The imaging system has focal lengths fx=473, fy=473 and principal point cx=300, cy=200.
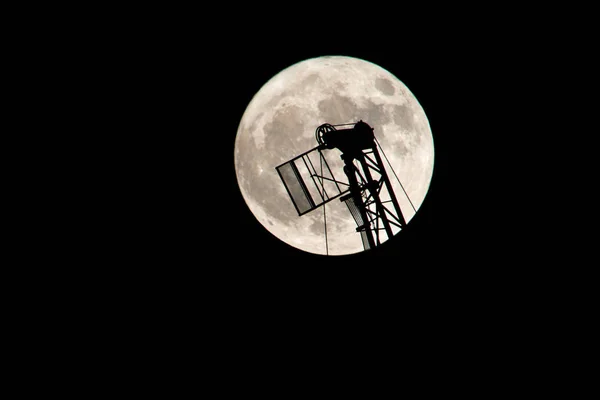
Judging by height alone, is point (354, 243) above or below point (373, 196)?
below

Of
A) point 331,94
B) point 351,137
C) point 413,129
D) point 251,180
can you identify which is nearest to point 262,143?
point 251,180

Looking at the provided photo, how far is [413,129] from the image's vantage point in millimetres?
9859

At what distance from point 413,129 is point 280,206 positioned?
320 centimetres

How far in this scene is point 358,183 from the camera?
842cm

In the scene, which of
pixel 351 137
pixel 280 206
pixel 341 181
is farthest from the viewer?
pixel 280 206

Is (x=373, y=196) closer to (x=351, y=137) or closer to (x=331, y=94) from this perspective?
(x=351, y=137)

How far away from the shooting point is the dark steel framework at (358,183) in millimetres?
8281

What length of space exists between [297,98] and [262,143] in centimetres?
120

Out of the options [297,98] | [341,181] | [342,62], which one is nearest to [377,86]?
[342,62]

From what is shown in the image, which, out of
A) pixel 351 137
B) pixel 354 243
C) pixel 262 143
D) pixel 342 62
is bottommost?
pixel 354 243

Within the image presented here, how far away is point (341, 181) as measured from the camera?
349 inches

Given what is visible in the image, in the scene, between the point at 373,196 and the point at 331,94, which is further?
the point at 331,94

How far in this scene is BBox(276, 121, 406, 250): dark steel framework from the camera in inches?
326

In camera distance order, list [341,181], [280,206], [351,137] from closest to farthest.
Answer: [351,137] → [341,181] → [280,206]
